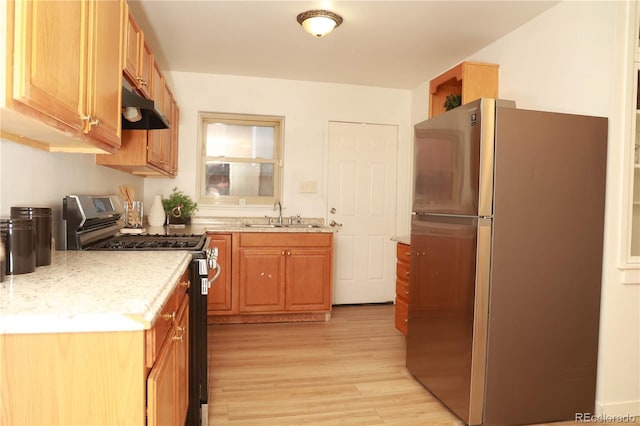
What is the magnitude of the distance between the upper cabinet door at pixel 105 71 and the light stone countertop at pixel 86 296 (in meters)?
0.48

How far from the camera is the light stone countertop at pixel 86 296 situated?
924mm

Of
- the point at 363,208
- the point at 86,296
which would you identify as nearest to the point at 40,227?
the point at 86,296

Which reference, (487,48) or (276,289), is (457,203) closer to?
(487,48)

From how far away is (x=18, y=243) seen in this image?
1301 mm

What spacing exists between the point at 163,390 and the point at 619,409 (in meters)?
2.39

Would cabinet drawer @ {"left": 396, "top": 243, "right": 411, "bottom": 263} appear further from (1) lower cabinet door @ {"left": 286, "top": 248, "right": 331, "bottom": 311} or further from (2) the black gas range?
(2) the black gas range

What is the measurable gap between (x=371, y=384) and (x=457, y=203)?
1.26 meters

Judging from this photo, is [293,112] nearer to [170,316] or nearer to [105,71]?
[105,71]

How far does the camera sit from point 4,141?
1537 millimetres

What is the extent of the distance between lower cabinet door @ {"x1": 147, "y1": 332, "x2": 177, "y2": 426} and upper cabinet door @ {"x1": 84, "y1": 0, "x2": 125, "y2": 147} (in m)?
0.77

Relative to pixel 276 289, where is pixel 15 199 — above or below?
above

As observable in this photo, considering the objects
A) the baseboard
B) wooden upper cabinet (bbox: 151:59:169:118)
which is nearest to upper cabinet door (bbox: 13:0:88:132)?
wooden upper cabinet (bbox: 151:59:169:118)

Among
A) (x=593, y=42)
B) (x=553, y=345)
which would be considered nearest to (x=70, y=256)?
(x=553, y=345)

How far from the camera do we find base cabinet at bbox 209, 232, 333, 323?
3709mm
